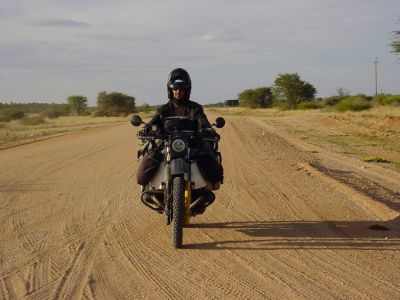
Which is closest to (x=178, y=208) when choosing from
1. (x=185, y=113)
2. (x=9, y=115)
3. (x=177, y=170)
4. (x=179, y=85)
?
(x=177, y=170)

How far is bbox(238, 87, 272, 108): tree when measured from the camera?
102 m

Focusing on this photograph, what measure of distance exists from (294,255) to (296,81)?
81.5m

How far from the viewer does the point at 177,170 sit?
21.0 ft

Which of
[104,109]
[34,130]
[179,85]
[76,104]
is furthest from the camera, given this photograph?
[76,104]

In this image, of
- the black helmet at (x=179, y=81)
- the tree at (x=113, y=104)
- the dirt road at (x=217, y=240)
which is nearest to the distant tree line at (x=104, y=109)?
the tree at (x=113, y=104)

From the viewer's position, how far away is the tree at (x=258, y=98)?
101812 mm

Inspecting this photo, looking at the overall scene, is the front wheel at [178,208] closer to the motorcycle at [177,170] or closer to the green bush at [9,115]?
the motorcycle at [177,170]

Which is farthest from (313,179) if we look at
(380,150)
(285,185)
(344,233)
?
(380,150)

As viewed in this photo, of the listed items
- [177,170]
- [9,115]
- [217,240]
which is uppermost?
[177,170]

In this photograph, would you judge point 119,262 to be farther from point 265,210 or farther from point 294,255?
point 265,210

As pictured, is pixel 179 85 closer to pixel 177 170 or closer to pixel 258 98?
pixel 177 170

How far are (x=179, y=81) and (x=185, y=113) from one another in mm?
423

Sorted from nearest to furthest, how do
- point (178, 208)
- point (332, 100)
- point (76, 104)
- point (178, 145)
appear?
point (178, 208), point (178, 145), point (332, 100), point (76, 104)

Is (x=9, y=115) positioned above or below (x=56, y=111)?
above
